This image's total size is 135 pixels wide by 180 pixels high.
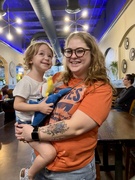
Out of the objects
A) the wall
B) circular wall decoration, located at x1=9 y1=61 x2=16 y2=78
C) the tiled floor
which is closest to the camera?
the tiled floor

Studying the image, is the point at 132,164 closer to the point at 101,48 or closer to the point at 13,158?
the point at 13,158

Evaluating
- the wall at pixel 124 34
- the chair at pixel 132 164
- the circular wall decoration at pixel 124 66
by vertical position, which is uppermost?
the wall at pixel 124 34

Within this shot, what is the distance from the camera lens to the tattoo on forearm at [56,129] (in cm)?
101

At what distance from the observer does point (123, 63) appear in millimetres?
6352

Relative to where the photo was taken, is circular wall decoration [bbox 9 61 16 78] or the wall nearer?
the wall

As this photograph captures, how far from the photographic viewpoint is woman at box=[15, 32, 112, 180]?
100 cm

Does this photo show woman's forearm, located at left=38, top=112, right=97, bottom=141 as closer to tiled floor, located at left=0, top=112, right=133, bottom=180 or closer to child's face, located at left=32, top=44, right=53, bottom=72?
child's face, located at left=32, top=44, right=53, bottom=72

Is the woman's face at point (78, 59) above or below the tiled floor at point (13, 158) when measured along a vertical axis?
above

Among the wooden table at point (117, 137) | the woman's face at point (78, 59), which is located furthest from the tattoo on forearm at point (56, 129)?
the wooden table at point (117, 137)

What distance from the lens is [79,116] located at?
0.99m

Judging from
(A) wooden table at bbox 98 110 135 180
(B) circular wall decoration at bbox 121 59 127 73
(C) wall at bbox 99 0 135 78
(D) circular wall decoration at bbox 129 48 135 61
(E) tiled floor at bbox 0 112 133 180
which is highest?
(C) wall at bbox 99 0 135 78

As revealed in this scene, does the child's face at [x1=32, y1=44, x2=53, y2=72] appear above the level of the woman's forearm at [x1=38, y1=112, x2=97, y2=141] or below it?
above

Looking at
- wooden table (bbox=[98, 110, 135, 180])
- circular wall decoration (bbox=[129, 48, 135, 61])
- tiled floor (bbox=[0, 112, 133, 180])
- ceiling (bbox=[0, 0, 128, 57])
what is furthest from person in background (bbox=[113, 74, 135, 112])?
ceiling (bbox=[0, 0, 128, 57])

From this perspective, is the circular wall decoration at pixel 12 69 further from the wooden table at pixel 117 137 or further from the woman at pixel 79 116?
the woman at pixel 79 116
